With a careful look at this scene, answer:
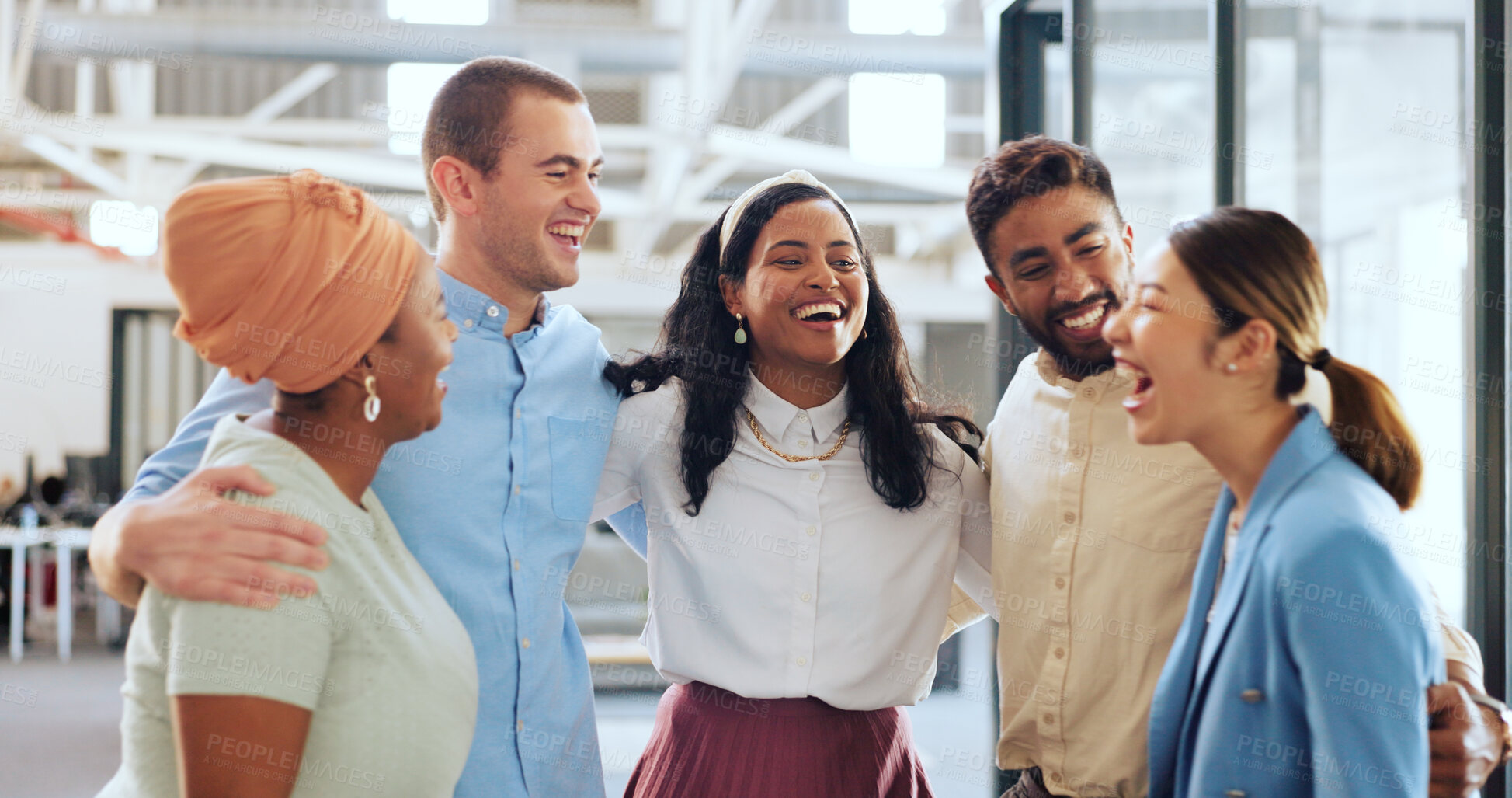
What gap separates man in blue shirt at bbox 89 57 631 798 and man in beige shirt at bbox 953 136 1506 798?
74cm

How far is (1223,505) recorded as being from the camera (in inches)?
58.5

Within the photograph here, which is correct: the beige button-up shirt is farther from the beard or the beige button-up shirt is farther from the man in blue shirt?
the man in blue shirt

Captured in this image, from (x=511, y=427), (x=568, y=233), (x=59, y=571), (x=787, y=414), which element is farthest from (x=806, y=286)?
(x=59, y=571)

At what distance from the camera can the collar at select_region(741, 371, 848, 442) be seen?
2.18 m

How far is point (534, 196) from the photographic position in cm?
197

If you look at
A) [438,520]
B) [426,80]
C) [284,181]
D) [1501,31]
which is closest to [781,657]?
[438,520]

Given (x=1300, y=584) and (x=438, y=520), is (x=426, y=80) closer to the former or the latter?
(x=438, y=520)

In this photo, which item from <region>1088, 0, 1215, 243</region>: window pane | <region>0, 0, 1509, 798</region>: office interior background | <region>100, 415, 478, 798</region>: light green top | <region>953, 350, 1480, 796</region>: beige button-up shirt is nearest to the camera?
<region>100, 415, 478, 798</region>: light green top

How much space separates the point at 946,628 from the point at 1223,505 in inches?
36.8

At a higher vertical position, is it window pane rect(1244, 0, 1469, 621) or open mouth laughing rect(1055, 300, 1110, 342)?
window pane rect(1244, 0, 1469, 621)

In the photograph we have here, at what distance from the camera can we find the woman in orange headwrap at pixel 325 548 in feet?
4.02

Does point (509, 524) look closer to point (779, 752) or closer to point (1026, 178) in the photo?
point (779, 752)

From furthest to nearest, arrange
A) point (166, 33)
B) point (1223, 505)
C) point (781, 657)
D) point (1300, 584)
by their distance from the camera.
Result: point (166, 33)
point (781, 657)
point (1223, 505)
point (1300, 584)

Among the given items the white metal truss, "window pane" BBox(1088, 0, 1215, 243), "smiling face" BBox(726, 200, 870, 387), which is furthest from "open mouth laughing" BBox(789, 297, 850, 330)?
the white metal truss
